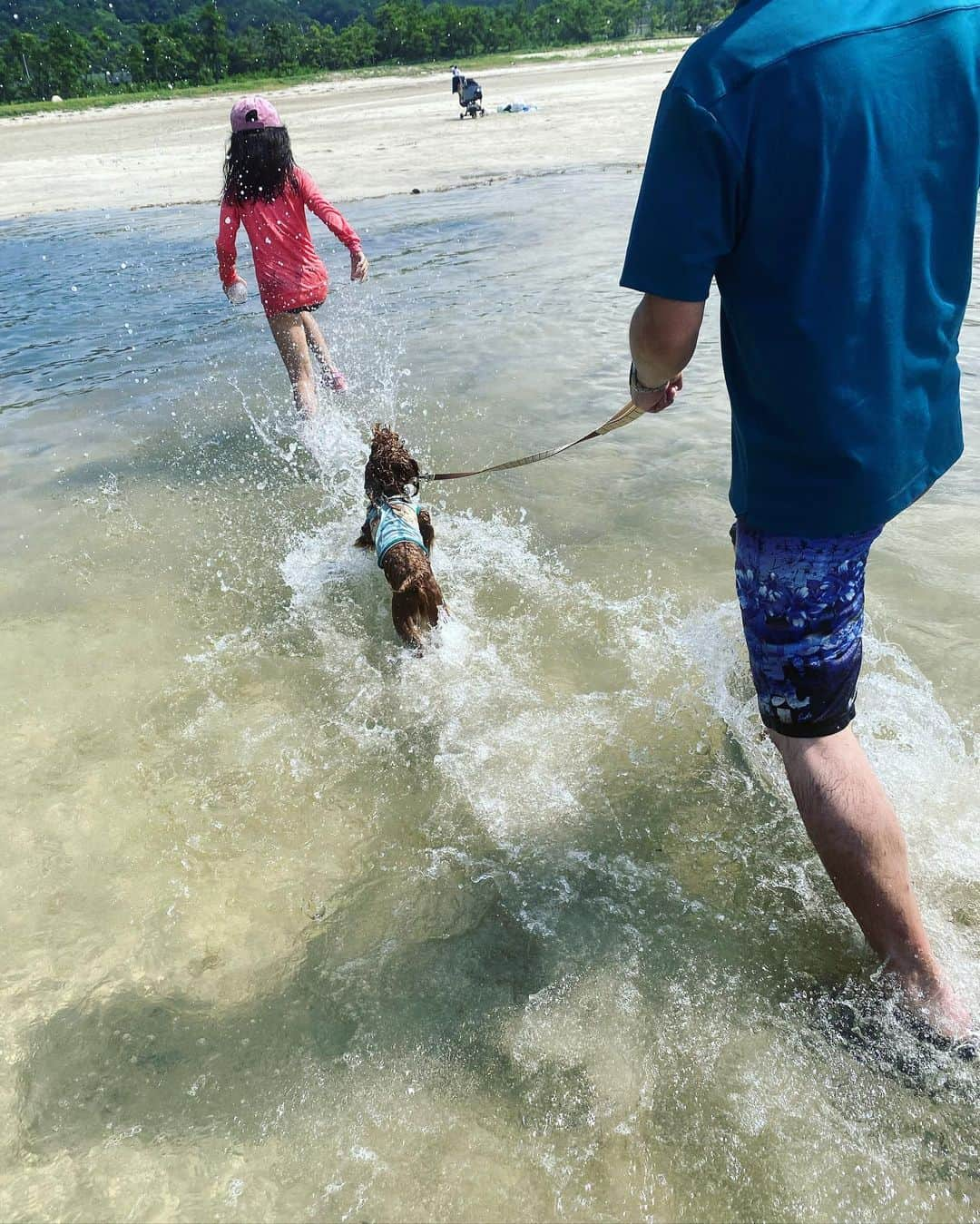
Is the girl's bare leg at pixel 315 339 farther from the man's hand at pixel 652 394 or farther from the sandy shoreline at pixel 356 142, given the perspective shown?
the sandy shoreline at pixel 356 142

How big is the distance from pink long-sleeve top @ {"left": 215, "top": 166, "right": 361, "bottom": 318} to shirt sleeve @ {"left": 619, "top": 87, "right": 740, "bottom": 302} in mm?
4862

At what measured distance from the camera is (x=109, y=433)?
723 centimetres

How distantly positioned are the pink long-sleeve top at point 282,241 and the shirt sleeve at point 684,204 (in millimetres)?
4862

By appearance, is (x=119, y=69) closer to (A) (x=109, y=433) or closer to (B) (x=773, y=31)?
(A) (x=109, y=433)

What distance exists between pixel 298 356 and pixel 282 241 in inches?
31.5

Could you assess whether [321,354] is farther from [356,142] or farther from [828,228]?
[356,142]

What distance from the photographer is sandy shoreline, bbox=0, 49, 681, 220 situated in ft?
63.9

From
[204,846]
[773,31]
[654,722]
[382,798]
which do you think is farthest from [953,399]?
[204,846]

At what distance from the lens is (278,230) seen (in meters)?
5.98

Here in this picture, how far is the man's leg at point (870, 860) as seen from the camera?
7.06 ft

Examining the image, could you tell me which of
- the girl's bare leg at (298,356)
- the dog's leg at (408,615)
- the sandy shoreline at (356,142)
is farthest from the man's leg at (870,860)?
the sandy shoreline at (356,142)

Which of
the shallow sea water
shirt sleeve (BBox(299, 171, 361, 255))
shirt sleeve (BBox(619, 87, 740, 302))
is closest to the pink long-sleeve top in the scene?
shirt sleeve (BBox(299, 171, 361, 255))

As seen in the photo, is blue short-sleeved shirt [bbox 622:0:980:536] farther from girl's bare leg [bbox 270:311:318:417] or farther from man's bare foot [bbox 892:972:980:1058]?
girl's bare leg [bbox 270:311:318:417]

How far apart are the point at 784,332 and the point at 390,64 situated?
298 feet
